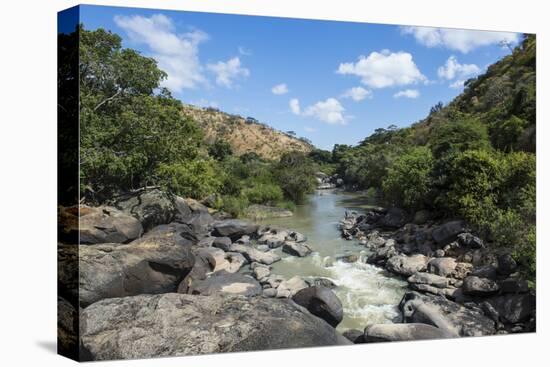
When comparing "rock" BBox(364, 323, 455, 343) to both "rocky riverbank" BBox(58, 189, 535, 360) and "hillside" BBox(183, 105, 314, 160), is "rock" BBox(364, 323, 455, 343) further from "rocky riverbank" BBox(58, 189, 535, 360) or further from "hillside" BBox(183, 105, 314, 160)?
"hillside" BBox(183, 105, 314, 160)

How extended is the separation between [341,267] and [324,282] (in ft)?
1.73

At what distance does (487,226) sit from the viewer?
8.48 meters

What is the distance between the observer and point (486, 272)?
8.16 m

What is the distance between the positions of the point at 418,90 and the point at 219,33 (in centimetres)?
308

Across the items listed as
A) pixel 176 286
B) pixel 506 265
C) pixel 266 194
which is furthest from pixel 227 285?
pixel 506 265

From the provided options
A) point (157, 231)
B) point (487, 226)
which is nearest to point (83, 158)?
point (157, 231)

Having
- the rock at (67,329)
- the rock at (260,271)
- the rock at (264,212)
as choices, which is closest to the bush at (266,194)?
the rock at (264,212)

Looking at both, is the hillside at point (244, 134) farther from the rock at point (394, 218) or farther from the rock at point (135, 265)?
the rock at point (394, 218)

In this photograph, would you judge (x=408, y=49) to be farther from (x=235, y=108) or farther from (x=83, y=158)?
(x=83, y=158)

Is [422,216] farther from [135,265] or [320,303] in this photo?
[135,265]

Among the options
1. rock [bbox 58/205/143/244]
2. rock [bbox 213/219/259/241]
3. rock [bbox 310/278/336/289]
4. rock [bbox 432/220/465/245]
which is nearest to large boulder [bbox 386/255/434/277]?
rock [bbox 432/220/465/245]

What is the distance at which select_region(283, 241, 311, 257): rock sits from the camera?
25.7 feet

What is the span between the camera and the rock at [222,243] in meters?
7.67

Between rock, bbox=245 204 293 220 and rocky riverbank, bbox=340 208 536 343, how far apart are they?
3.75 ft
